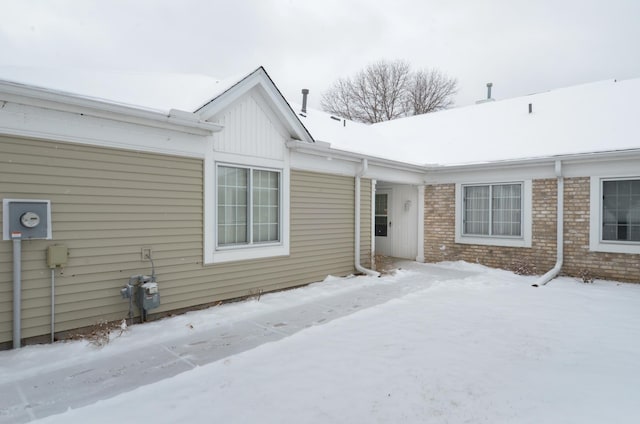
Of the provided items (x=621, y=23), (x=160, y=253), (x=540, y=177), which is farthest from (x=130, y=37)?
(x=621, y=23)

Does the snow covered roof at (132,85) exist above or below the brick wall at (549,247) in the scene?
above

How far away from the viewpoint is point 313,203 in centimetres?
757

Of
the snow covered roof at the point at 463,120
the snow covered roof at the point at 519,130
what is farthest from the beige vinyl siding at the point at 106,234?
the snow covered roof at the point at 519,130

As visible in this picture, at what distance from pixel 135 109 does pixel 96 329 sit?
110 inches

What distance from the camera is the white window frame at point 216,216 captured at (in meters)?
5.76

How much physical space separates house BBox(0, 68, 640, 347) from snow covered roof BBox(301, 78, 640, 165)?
6cm

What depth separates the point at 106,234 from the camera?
4.74 m

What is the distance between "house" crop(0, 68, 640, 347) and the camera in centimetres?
431

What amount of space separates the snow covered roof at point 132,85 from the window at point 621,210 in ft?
26.3

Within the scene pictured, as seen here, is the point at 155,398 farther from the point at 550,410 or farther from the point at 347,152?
the point at 347,152

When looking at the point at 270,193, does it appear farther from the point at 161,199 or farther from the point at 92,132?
the point at 92,132

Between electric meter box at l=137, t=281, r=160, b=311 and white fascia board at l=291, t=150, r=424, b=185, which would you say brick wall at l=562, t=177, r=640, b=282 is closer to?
white fascia board at l=291, t=150, r=424, b=185

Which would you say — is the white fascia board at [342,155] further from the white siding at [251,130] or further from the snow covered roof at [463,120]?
the white siding at [251,130]

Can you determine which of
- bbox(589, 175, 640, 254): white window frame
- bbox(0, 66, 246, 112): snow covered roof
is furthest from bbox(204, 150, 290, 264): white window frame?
bbox(589, 175, 640, 254): white window frame
